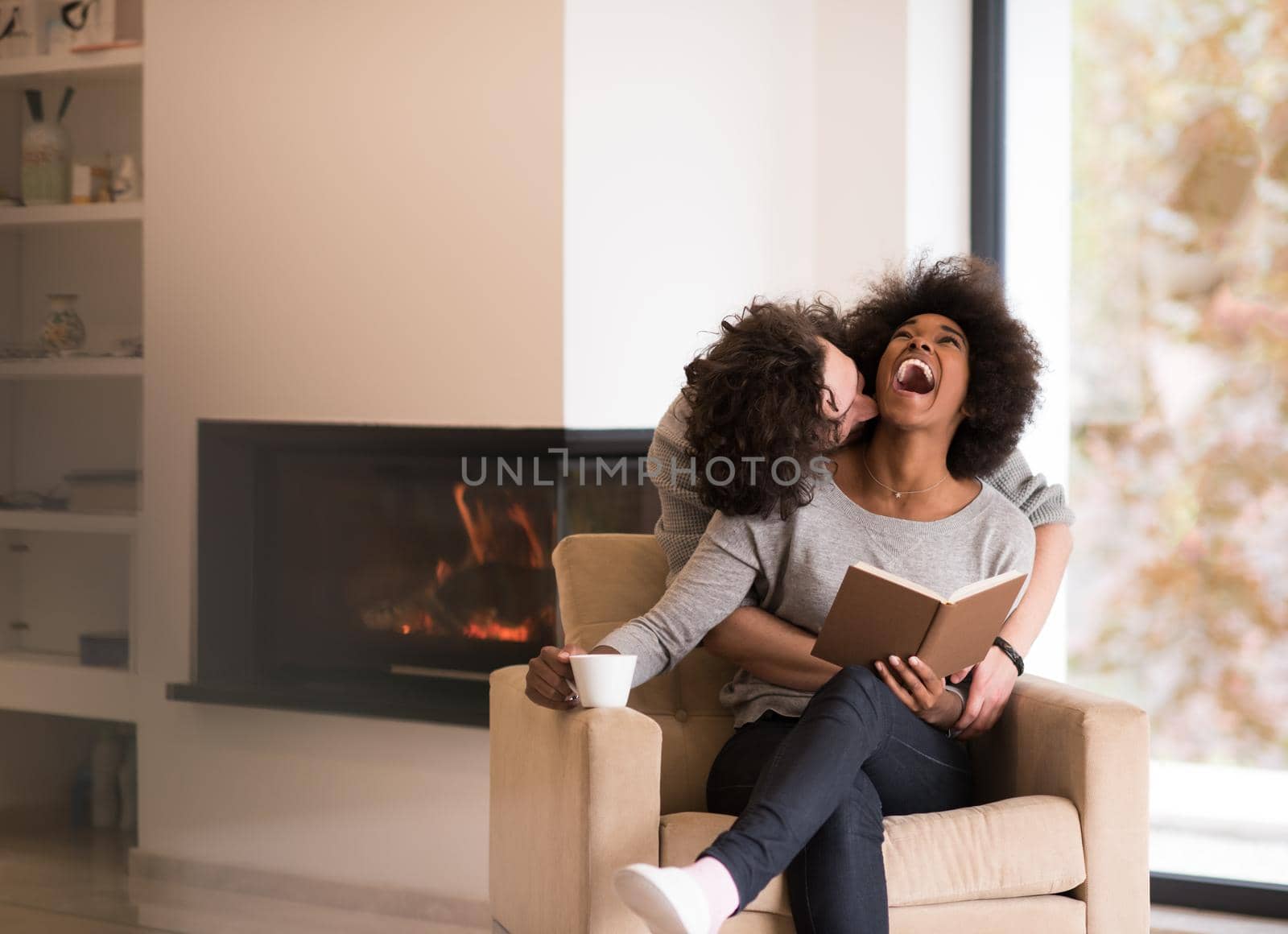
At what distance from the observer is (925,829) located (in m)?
1.74

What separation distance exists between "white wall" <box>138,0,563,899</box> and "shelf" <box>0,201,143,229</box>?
62 mm

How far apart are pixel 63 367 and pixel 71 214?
1.18 ft

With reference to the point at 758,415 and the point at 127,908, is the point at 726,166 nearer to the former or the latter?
the point at 758,415

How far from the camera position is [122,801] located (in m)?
3.17

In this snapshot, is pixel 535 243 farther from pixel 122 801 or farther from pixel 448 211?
pixel 122 801

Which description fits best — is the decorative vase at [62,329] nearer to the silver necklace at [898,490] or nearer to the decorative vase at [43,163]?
the decorative vase at [43,163]

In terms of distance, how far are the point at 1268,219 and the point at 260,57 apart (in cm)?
236

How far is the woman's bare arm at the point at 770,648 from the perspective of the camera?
1.93 metres

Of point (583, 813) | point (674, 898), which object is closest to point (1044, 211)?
point (583, 813)

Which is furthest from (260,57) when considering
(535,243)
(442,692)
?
(442,692)

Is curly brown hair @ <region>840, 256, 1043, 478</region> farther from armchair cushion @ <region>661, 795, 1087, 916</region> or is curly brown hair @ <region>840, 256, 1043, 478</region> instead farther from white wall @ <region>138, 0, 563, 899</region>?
white wall @ <region>138, 0, 563, 899</region>

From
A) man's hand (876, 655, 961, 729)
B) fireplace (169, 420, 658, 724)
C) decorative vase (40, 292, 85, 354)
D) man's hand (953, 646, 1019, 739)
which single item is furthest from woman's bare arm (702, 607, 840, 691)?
decorative vase (40, 292, 85, 354)

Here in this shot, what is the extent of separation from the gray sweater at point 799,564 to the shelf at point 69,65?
200cm

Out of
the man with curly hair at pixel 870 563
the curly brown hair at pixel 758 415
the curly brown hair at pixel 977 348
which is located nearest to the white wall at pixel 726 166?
the curly brown hair at pixel 977 348
